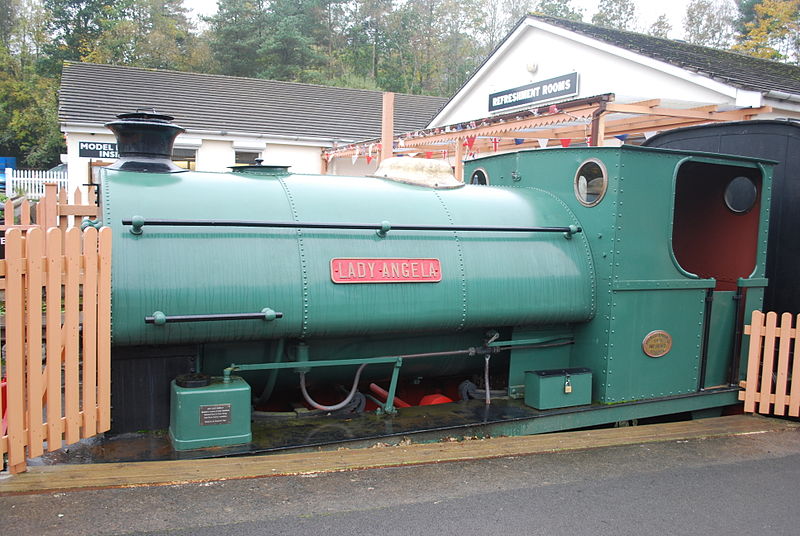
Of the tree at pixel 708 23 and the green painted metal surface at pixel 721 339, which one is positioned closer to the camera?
the green painted metal surface at pixel 721 339

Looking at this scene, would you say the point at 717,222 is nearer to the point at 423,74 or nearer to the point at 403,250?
the point at 403,250

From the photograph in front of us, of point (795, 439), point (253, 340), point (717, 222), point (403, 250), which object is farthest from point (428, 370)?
point (717, 222)

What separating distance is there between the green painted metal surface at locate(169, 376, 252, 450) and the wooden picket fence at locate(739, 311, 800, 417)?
3.91m

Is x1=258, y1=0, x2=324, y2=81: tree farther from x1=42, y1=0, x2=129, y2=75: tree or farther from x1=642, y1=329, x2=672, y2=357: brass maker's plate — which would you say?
x1=642, y1=329, x2=672, y2=357: brass maker's plate

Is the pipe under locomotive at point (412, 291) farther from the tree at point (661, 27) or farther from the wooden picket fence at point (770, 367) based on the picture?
the tree at point (661, 27)

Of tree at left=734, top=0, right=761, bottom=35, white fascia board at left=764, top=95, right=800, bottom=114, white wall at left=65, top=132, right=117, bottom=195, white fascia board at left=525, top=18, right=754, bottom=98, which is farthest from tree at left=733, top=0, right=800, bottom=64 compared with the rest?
white wall at left=65, top=132, right=117, bottom=195

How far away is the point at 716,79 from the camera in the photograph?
422 inches

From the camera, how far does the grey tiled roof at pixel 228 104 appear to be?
59.6 ft

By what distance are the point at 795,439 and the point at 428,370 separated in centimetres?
263

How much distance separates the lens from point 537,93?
16.0m

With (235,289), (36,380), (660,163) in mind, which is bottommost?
(36,380)

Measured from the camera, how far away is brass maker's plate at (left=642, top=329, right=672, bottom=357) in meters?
5.02

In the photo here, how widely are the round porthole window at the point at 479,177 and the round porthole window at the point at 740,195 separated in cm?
214

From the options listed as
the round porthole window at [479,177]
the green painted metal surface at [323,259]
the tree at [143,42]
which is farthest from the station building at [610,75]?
the tree at [143,42]
